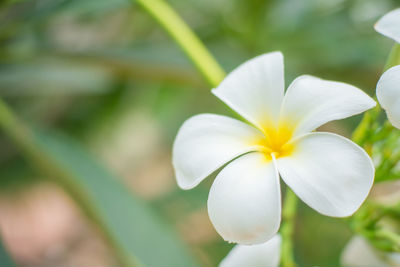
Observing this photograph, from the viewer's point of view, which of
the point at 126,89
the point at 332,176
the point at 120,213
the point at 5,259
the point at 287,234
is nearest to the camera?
the point at 332,176

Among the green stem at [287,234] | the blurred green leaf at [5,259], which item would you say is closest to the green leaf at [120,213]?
the blurred green leaf at [5,259]

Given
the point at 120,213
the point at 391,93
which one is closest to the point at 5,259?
the point at 120,213

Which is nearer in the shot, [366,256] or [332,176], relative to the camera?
[332,176]

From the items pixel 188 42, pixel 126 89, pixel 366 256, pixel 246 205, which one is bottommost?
pixel 366 256

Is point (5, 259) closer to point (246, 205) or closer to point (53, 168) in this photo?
point (53, 168)

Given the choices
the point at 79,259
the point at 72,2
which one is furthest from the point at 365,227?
the point at 79,259

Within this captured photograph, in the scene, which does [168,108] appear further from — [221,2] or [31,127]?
[31,127]
